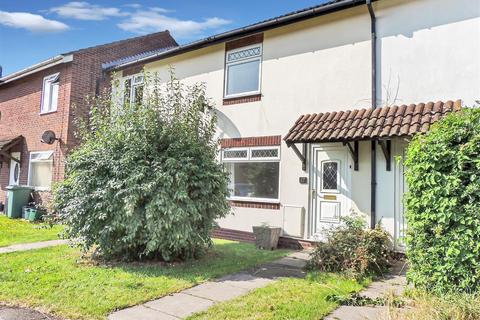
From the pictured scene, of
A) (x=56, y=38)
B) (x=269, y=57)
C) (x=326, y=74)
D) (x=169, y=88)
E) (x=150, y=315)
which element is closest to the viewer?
(x=150, y=315)

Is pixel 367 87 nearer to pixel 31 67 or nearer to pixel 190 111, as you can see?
→ pixel 190 111

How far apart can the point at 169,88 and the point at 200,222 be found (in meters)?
3.11

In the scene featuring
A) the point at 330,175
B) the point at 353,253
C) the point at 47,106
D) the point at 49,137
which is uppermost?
the point at 47,106

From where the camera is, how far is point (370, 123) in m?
7.46

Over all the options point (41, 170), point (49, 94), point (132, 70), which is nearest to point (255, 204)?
point (132, 70)

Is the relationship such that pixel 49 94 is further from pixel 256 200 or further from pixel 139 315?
pixel 139 315

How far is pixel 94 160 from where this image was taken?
22.9ft

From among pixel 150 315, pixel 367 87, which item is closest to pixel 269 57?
pixel 367 87

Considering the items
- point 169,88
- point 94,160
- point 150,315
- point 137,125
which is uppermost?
point 169,88

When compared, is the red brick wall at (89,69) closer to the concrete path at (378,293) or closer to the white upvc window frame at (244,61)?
the white upvc window frame at (244,61)

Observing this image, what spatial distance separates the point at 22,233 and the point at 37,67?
8.08m

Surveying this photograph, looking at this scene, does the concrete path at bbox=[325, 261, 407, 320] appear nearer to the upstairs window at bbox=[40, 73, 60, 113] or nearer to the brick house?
the brick house

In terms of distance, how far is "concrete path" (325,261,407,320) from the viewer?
4.38 m

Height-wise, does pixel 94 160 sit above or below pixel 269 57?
below
